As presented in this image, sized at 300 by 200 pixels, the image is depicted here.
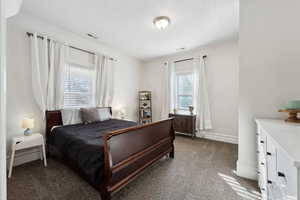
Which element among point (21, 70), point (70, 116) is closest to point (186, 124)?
point (70, 116)

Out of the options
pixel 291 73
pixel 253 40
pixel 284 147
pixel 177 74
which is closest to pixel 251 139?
pixel 291 73

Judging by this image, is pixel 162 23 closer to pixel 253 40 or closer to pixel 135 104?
pixel 253 40

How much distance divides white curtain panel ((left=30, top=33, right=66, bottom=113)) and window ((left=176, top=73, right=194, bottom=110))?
3.35 m

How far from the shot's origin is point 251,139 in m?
1.87

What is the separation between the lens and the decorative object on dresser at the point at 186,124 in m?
3.68

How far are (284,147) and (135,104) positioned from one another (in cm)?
427

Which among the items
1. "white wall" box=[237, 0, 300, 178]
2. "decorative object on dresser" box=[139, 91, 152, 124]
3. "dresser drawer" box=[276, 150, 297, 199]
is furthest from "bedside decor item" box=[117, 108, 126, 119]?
"dresser drawer" box=[276, 150, 297, 199]

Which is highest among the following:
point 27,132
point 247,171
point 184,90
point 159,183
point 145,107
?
point 184,90

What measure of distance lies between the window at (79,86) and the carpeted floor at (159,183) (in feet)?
4.45

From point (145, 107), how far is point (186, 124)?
5.32 ft

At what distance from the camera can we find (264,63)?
1.78 metres

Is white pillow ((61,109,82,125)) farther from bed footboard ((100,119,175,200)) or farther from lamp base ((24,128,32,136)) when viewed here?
bed footboard ((100,119,175,200))

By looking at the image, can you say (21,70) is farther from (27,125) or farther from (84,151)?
(84,151)

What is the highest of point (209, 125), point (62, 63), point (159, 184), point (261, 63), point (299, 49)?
point (62, 63)
